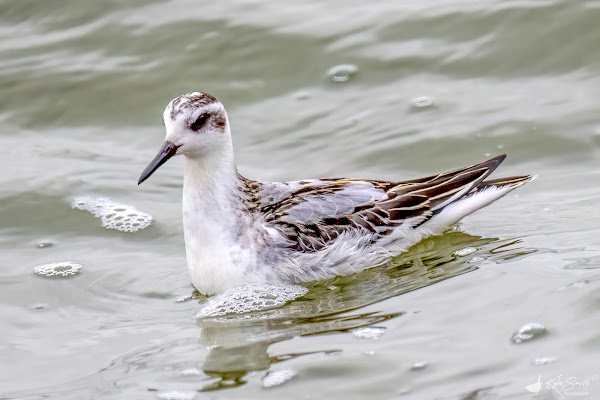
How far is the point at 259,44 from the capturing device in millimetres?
11430

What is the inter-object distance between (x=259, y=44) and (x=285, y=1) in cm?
95

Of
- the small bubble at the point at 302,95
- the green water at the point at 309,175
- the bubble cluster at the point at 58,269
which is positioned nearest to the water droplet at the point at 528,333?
the green water at the point at 309,175

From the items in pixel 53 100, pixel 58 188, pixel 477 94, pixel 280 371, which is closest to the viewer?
pixel 280 371

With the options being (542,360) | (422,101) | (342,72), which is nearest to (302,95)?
(342,72)

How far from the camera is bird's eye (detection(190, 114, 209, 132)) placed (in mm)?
7258

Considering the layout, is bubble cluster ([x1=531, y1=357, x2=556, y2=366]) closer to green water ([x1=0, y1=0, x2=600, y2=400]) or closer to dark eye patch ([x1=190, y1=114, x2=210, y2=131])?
green water ([x1=0, y1=0, x2=600, y2=400])

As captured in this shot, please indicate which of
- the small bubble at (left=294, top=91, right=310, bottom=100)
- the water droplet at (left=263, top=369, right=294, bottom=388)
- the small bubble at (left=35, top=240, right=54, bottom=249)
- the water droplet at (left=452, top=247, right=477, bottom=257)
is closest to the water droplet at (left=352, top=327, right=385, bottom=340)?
the water droplet at (left=263, top=369, right=294, bottom=388)

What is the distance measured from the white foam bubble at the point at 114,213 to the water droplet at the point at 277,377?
10.7ft

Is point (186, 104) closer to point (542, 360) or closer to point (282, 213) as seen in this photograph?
point (282, 213)

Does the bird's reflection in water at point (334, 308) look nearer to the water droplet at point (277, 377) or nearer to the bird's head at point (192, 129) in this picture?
the water droplet at point (277, 377)

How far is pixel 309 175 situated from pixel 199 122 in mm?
2367

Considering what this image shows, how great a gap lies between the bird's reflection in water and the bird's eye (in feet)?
4.80

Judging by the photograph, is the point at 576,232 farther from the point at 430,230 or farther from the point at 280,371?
the point at 280,371

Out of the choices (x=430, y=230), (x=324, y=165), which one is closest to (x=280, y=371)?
(x=430, y=230)
